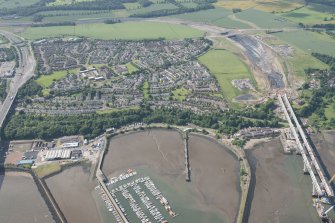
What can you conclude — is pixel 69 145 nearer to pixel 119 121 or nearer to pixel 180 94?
pixel 119 121

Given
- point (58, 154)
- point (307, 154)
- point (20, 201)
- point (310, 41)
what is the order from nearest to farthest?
point (20, 201) → point (58, 154) → point (307, 154) → point (310, 41)

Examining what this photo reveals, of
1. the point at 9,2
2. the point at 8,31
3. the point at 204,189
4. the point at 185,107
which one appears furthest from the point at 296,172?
the point at 9,2

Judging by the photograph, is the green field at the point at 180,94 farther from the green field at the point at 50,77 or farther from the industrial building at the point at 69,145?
the green field at the point at 50,77

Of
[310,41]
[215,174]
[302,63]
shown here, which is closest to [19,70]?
[215,174]

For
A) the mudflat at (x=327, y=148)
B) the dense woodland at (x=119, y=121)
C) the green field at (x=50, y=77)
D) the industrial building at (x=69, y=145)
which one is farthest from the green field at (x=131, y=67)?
the mudflat at (x=327, y=148)

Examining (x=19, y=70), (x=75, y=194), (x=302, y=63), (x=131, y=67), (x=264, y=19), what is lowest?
(x=75, y=194)

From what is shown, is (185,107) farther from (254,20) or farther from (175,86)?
(254,20)

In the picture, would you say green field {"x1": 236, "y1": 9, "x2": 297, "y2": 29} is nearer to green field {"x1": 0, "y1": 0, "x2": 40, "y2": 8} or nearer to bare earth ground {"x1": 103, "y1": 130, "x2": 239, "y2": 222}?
bare earth ground {"x1": 103, "y1": 130, "x2": 239, "y2": 222}
